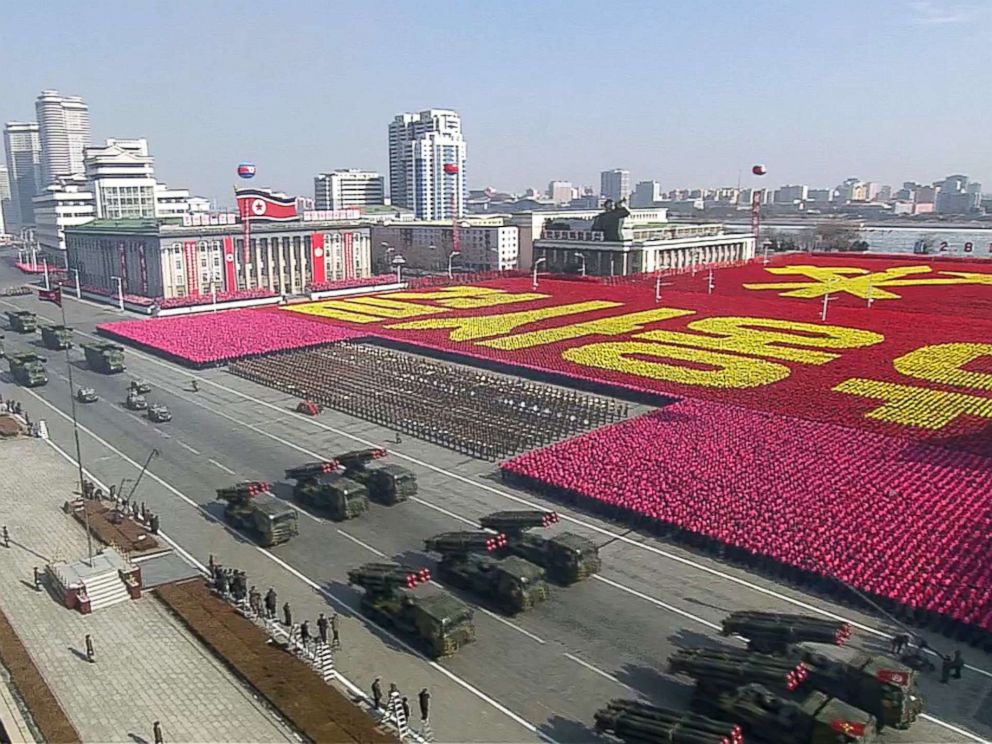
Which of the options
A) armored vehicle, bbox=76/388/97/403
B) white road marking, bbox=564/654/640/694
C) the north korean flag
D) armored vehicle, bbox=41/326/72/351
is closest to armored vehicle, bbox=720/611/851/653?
white road marking, bbox=564/654/640/694

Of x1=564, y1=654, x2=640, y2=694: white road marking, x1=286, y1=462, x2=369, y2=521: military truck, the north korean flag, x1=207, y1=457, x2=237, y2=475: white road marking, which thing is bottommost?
x1=564, y1=654, x2=640, y2=694: white road marking

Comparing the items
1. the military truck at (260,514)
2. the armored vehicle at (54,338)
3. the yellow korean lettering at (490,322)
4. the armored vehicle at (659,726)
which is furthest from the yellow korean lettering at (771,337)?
the armored vehicle at (54,338)

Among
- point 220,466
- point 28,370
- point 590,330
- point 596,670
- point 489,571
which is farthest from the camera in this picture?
point 590,330

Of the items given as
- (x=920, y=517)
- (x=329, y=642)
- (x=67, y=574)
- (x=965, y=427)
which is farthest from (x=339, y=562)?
(x=965, y=427)

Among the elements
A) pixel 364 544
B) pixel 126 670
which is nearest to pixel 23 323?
pixel 364 544

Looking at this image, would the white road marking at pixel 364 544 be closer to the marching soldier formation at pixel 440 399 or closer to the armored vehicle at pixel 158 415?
the marching soldier formation at pixel 440 399

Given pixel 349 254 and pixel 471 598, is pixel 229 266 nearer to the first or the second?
pixel 349 254

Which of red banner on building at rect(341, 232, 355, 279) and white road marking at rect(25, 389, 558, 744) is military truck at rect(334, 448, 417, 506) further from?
red banner on building at rect(341, 232, 355, 279)
